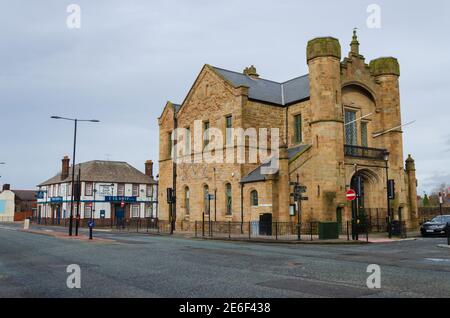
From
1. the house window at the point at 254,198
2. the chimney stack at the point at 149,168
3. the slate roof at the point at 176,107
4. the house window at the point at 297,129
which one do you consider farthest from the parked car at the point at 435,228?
the chimney stack at the point at 149,168

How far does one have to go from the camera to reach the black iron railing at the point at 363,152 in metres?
31.7

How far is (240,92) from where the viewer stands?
1302 inches

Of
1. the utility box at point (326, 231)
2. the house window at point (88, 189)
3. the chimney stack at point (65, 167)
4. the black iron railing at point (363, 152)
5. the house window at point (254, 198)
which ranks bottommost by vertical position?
the utility box at point (326, 231)

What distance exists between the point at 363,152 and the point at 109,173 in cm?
4050

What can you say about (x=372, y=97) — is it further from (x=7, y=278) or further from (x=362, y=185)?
(x=7, y=278)

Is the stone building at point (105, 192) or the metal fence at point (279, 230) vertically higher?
the stone building at point (105, 192)

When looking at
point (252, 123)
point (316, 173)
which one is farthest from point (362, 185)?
point (252, 123)

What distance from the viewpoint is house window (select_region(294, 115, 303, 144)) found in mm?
34781

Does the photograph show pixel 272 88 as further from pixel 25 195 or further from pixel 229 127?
pixel 25 195

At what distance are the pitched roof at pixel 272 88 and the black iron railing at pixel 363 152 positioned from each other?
5699 mm

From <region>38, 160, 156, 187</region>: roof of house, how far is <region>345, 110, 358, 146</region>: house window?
3775 centimetres

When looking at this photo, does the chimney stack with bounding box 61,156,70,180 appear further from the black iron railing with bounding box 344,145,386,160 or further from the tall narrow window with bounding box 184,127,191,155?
the black iron railing with bounding box 344,145,386,160

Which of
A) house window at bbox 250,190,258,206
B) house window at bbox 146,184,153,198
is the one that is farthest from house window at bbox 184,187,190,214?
house window at bbox 146,184,153,198

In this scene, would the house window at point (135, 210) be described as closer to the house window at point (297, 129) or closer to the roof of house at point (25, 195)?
the house window at point (297, 129)
